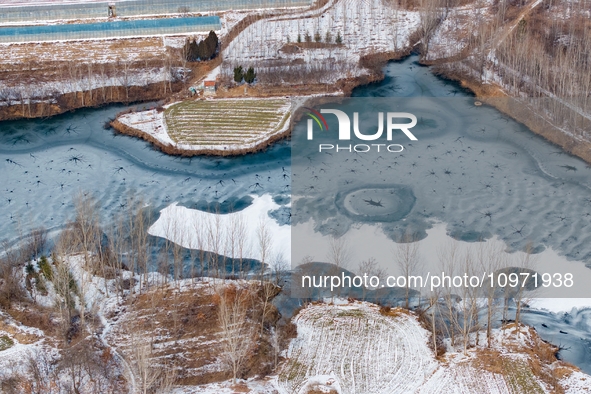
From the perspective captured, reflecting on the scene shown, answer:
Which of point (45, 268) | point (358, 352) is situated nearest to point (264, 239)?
point (358, 352)

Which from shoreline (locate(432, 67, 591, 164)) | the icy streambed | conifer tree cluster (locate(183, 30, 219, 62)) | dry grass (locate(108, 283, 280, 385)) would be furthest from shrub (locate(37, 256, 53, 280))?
shoreline (locate(432, 67, 591, 164))

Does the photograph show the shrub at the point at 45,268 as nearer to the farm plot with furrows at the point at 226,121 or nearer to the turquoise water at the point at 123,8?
the farm plot with furrows at the point at 226,121

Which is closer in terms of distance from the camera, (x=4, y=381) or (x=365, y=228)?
(x=4, y=381)

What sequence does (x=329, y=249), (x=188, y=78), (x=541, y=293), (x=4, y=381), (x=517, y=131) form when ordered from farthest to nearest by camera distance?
(x=188, y=78) → (x=517, y=131) → (x=329, y=249) → (x=541, y=293) → (x=4, y=381)

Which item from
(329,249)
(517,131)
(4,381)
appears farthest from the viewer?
(517,131)

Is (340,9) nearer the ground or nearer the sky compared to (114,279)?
nearer the sky

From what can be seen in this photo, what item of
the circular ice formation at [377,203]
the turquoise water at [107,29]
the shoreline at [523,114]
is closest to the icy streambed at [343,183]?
the circular ice formation at [377,203]

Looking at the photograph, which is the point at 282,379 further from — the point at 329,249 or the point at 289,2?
the point at 289,2

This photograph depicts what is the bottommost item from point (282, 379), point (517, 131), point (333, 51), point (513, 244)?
point (282, 379)

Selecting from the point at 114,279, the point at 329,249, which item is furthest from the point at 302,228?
the point at 114,279
